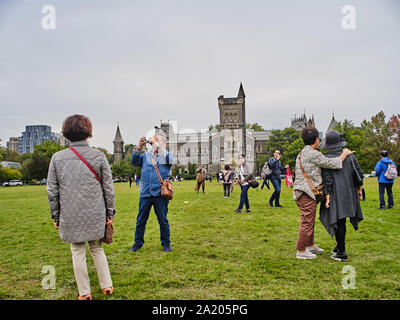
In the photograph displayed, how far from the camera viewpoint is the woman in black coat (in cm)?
481

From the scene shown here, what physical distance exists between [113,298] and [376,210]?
10.3 metres

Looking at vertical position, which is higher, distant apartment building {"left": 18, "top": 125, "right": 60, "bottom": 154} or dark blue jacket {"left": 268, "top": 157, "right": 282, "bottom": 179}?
distant apartment building {"left": 18, "top": 125, "right": 60, "bottom": 154}

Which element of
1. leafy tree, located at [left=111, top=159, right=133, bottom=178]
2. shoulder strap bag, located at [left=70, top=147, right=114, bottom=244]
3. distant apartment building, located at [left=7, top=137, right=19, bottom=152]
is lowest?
leafy tree, located at [left=111, top=159, right=133, bottom=178]

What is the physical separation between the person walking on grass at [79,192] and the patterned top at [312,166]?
11.1 ft

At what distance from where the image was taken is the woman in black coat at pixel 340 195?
4.81 m

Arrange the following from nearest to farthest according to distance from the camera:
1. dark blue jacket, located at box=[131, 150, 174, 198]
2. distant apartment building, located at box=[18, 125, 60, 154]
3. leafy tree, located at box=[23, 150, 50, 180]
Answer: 1. dark blue jacket, located at box=[131, 150, 174, 198]
2. leafy tree, located at box=[23, 150, 50, 180]
3. distant apartment building, located at box=[18, 125, 60, 154]

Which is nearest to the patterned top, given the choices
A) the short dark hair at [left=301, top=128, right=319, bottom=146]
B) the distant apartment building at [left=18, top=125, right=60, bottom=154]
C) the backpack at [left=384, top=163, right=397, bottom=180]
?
the short dark hair at [left=301, top=128, right=319, bottom=146]

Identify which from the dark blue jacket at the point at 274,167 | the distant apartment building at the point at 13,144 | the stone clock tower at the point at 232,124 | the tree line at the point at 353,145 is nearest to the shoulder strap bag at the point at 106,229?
the dark blue jacket at the point at 274,167

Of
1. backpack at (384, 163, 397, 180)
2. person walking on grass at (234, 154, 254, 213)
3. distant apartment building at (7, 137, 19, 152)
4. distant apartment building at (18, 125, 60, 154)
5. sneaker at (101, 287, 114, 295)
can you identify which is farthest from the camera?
distant apartment building at (7, 137, 19, 152)

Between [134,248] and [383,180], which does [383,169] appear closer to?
[383,180]

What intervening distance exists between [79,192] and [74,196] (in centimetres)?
8

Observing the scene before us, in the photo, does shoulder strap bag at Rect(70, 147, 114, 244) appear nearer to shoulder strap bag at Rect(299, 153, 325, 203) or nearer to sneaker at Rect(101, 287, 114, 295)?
sneaker at Rect(101, 287, 114, 295)

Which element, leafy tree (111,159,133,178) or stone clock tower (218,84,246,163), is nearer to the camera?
stone clock tower (218,84,246,163)
